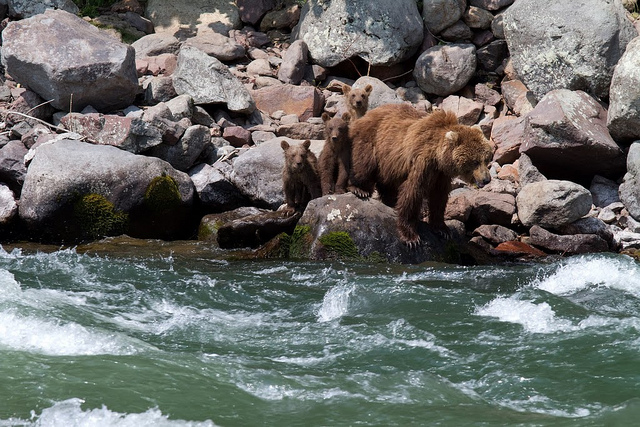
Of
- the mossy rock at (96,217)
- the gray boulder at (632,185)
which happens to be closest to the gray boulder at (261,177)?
the mossy rock at (96,217)

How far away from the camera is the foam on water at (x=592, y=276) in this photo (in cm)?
758

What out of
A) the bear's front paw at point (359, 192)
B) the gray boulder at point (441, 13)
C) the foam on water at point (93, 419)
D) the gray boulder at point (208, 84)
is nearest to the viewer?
the foam on water at point (93, 419)

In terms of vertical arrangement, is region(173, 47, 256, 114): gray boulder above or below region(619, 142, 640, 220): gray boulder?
above

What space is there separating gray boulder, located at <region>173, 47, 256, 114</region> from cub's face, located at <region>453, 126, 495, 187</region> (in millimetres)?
4517

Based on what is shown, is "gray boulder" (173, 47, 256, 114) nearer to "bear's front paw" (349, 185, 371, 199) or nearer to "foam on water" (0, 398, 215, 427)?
"bear's front paw" (349, 185, 371, 199)

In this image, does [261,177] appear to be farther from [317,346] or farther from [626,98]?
[317,346]

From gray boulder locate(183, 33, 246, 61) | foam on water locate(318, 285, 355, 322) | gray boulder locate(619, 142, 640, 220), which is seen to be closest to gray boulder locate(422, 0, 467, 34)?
gray boulder locate(183, 33, 246, 61)

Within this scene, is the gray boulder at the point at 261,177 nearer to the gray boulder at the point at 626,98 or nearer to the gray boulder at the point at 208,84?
the gray boulder at the point at 208,84

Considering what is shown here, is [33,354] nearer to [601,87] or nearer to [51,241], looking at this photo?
[51,241]

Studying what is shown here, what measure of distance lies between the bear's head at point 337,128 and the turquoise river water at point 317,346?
1.73m

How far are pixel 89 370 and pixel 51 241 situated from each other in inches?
203

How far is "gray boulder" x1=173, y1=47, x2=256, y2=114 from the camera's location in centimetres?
1223

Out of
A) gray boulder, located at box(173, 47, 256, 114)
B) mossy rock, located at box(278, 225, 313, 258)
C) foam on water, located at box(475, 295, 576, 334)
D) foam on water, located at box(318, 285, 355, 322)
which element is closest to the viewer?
foam on water, located at box(475, 295, 576, 334)

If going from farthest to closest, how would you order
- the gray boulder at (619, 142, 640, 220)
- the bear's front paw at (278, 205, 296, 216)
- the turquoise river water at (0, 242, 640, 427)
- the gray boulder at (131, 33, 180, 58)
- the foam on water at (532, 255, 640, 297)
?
the gray boulder at (131, 33, 180, 58), the gray boulder at (619, 142, 640, 220), the bear's front paw at (278, 205, 296, 216), the foam on water at (532, 255, 640, 297), the turquoise river water at (0, 242, 640, 427)
